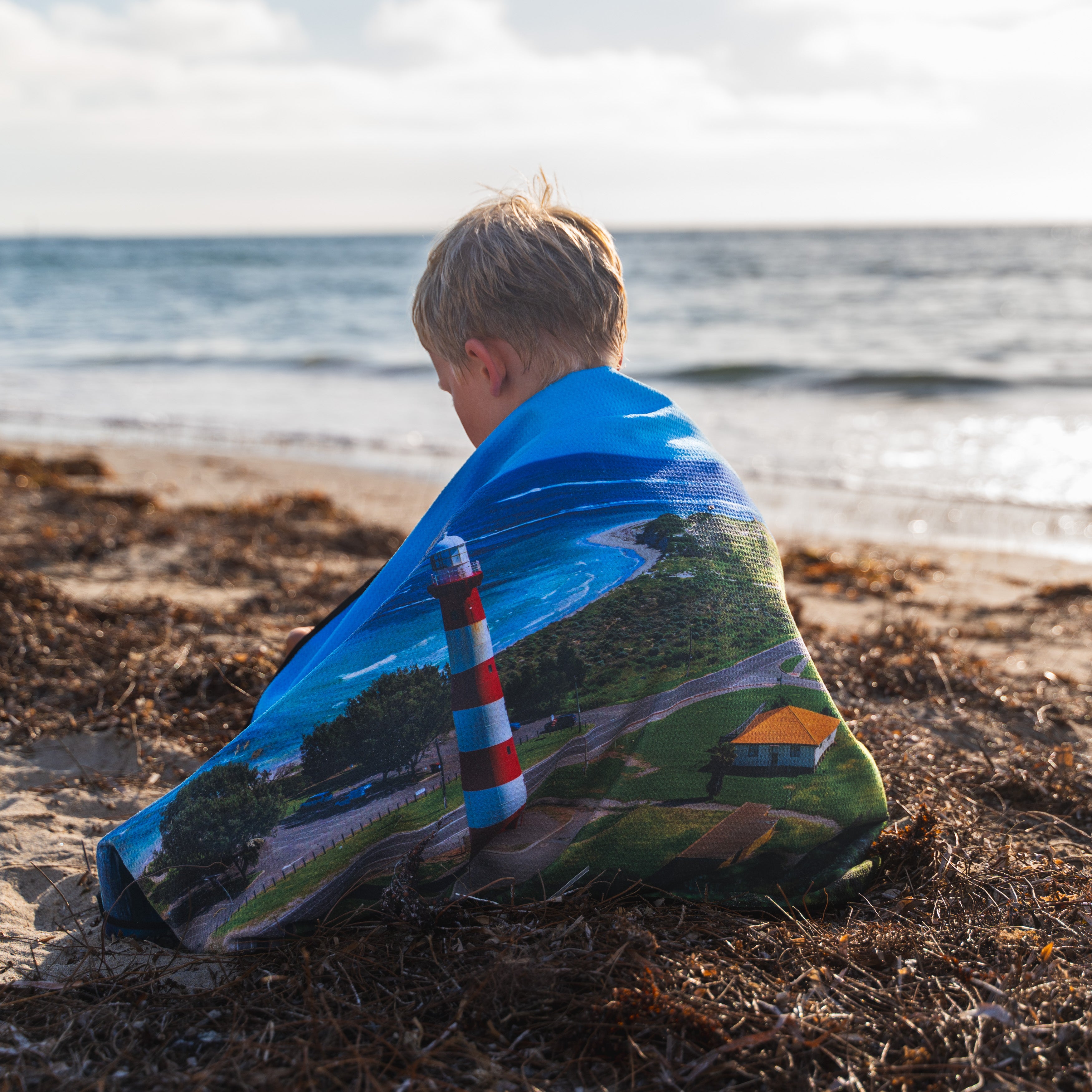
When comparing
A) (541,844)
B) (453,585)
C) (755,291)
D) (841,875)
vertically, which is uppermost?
(755,291)

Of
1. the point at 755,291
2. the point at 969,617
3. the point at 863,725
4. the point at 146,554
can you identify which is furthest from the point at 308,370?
the point at 755,291

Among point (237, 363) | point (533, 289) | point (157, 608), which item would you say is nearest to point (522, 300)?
point (533, 289)

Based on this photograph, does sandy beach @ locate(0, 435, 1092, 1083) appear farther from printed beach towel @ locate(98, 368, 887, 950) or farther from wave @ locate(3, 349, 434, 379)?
wave @ locate(3, 349, 434, 379)

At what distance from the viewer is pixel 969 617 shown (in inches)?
193

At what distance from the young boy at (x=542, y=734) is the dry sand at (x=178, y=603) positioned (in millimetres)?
396

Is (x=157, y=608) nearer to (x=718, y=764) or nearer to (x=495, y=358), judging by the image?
(x=495, y=358)

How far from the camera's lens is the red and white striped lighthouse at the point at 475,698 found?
1.77 meters

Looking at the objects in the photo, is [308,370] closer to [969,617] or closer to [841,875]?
[969,617]

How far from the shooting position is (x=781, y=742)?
6.11ft

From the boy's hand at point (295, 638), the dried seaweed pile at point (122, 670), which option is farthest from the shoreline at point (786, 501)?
the boy's hand at point (295, 638)

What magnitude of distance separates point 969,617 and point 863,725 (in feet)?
7.47

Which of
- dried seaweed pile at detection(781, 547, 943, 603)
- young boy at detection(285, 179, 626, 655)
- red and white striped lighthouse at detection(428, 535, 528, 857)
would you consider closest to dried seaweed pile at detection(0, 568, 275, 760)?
red and white striped lighthouse at detection(428, 535, 528, 857)

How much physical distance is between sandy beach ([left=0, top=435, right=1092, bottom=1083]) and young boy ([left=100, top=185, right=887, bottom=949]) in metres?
0.13

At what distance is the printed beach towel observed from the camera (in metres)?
1.81
